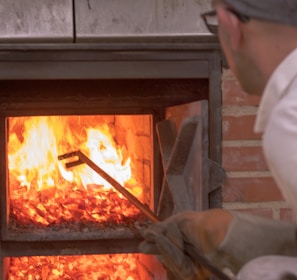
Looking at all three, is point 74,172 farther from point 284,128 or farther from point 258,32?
point 284,128

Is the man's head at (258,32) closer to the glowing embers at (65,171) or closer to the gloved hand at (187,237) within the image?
the gloved hand at (187,237)

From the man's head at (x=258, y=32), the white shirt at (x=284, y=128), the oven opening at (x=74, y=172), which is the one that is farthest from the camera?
the oven opening at (x=74, y=172)

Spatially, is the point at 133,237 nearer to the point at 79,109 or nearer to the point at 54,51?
the point at 79,109

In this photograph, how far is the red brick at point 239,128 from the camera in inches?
71.9

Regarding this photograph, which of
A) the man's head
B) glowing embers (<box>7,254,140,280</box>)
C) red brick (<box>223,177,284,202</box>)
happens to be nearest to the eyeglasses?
the man's head

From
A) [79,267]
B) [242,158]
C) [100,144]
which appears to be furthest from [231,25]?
[79,267]

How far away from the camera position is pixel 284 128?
36.7 inches

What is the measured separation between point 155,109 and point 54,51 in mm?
389

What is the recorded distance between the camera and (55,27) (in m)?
1.71

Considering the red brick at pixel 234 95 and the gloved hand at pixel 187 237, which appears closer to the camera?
the gloved hand at pixel 187 237

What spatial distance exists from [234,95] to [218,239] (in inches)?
20.9

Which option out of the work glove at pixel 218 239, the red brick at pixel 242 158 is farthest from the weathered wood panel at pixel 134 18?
the work glove at pixel 218 239

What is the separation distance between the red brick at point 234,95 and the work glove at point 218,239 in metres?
0.42

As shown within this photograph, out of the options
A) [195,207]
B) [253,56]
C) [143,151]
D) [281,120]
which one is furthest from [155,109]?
[281,120]
